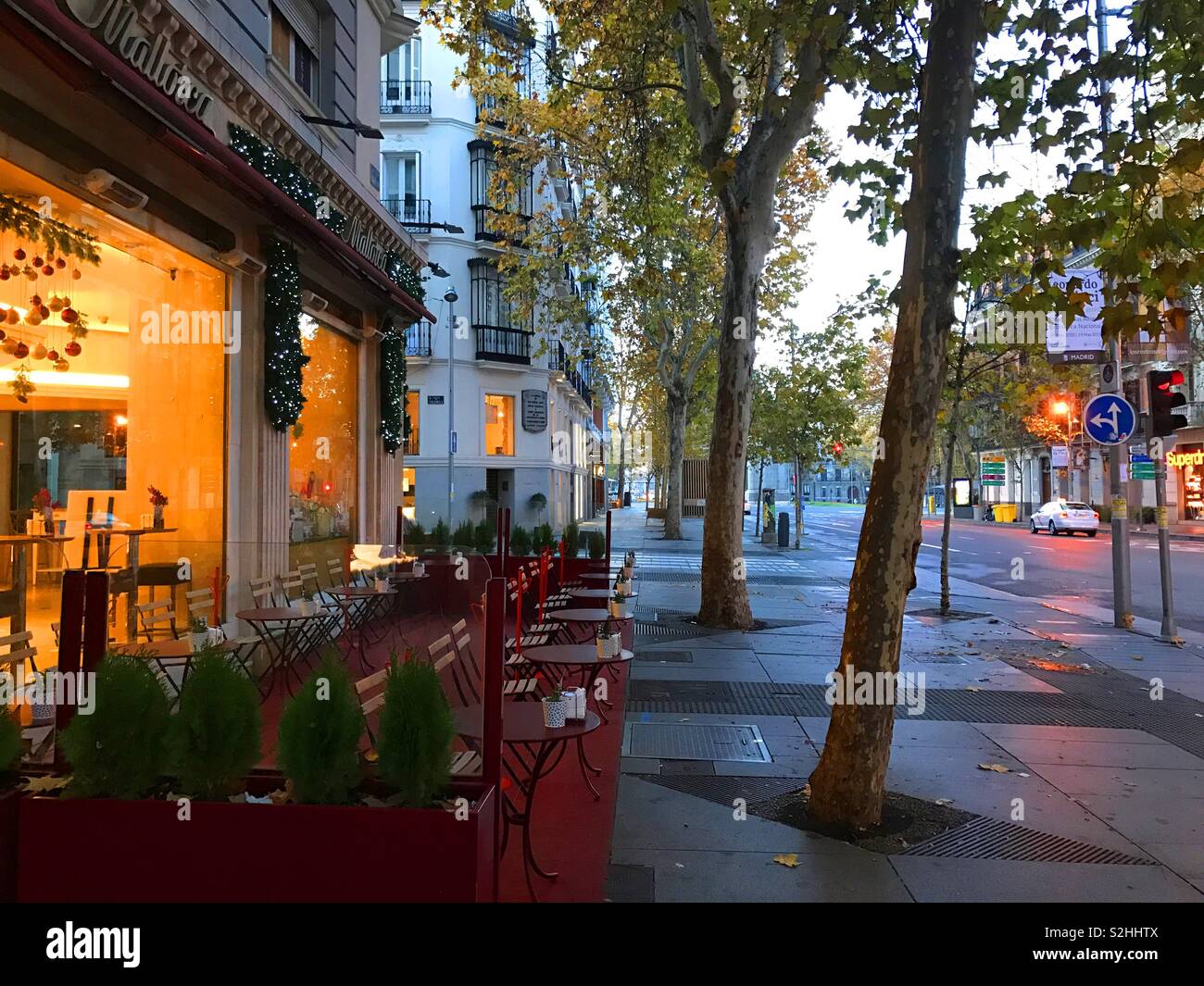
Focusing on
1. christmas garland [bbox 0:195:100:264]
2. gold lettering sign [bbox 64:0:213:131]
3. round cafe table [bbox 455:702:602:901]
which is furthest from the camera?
christmas garland [bbox 0:195:100:264]

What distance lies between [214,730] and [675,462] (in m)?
26.2

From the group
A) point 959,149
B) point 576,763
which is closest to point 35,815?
point 576,763

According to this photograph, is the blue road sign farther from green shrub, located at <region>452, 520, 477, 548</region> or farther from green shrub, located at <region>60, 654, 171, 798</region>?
green shrub, located at <region>60, 654, 171, 798</region>

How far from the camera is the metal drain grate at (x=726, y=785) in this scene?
17.0 ft

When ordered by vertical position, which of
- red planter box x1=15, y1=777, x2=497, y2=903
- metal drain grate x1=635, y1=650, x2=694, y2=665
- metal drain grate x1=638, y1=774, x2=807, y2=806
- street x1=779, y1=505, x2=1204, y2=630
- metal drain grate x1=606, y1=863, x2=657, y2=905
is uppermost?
red planter box x1=15, y1=777, x2=497, y2=903

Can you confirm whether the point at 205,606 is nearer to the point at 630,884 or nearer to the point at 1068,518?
the point at 630,884

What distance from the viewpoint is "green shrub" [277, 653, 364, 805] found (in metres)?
3.20

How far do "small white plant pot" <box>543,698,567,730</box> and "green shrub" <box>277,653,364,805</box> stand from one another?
1.17 meters

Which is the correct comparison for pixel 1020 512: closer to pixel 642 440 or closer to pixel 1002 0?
pixel 642 440

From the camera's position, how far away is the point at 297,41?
1084 centimetres

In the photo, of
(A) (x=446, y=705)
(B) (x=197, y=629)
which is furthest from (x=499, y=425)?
(A) (x=446, y=705)

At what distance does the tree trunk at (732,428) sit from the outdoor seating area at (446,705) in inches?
221

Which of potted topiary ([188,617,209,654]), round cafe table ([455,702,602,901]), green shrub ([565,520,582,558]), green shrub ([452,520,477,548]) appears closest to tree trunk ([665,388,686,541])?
green shrub ([565,520,582,558])
